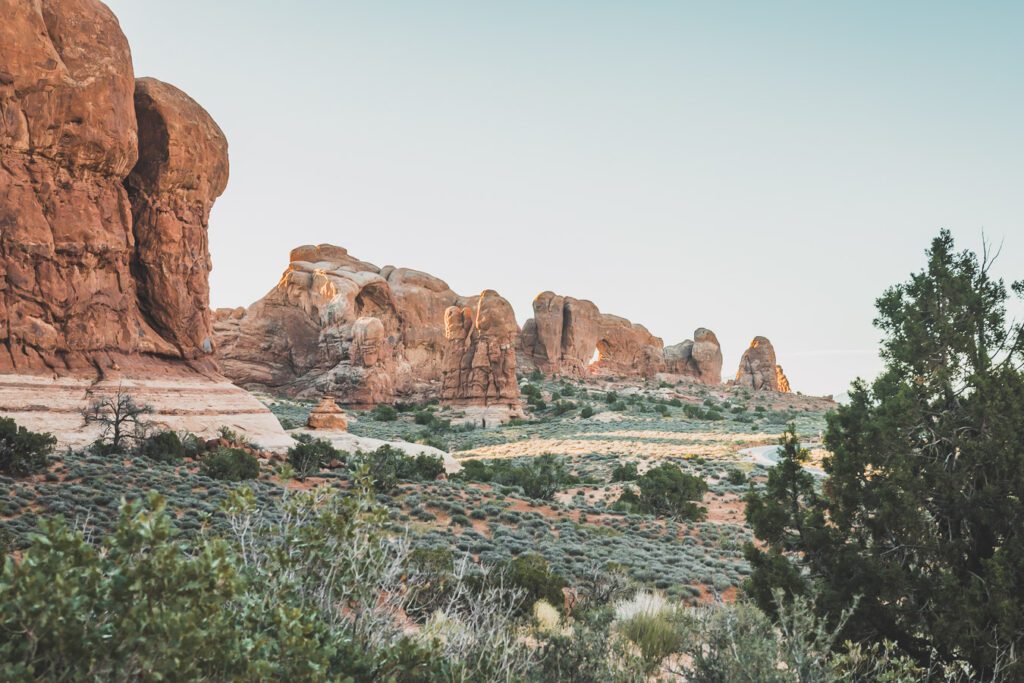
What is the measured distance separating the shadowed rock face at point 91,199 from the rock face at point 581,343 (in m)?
56.5

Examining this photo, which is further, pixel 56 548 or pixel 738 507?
pixel 738 507

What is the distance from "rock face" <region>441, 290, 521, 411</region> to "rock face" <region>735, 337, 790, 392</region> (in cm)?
4457

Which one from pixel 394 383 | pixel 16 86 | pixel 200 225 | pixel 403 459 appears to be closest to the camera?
pixel 16 86

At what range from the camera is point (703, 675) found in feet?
16.4

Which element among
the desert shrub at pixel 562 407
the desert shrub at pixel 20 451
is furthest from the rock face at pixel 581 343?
the desert shrub at pixel 20 451

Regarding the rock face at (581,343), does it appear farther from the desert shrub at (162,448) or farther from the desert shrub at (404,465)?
the desert shrub at (162,448)

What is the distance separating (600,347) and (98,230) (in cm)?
7165

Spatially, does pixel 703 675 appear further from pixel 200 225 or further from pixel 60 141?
pixel 200 225

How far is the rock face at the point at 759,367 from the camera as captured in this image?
273 ft

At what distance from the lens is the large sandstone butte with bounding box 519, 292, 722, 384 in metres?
78.8

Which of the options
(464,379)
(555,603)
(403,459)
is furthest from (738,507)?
(464,379)

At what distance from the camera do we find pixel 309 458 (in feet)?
56.1

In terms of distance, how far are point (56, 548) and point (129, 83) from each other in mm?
21030

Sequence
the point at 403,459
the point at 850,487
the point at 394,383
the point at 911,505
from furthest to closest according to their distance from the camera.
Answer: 1. the point at 394,383
2. the point at 403,459
3. the point at 850,487
4. the point at 911,505
